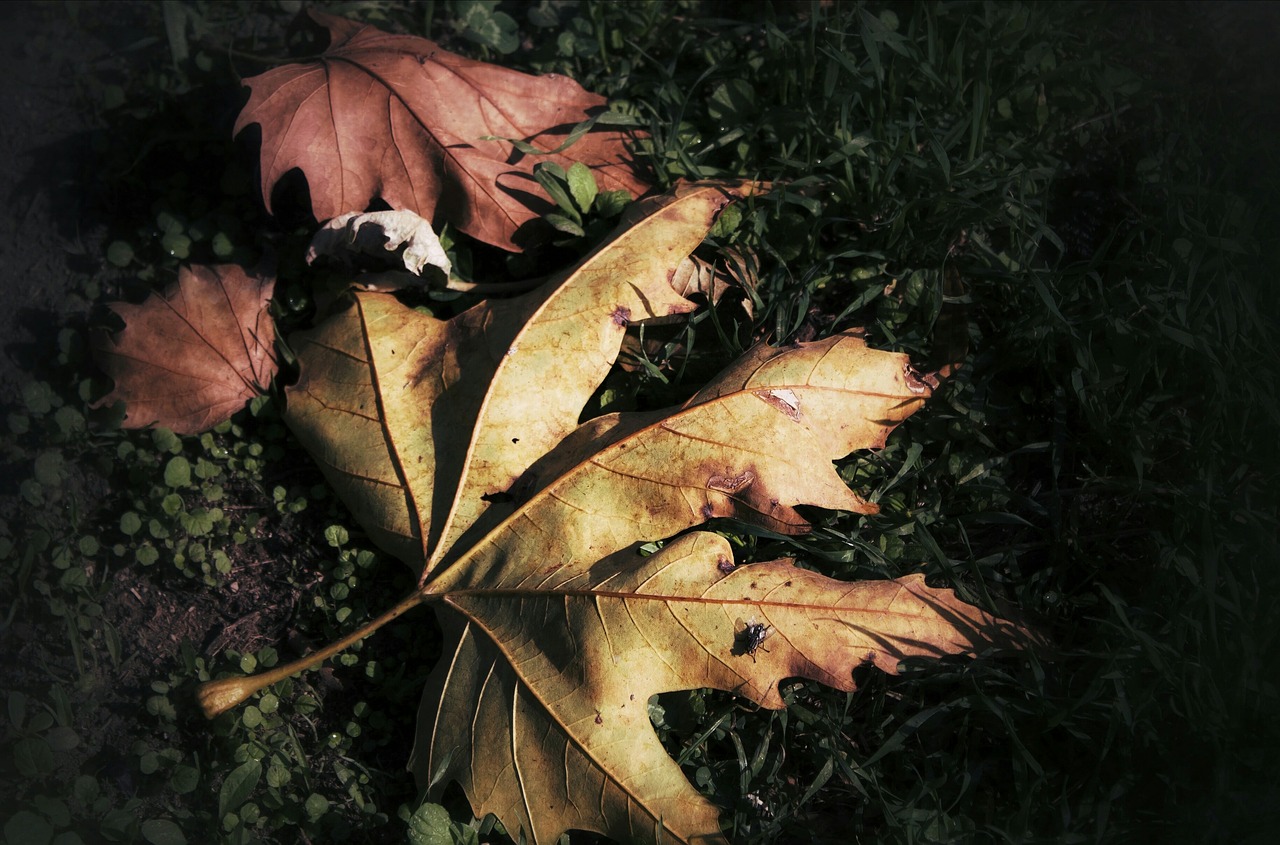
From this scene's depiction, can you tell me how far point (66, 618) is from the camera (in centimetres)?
224

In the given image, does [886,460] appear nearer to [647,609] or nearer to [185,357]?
[647,609]

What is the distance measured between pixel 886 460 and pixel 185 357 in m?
1.87

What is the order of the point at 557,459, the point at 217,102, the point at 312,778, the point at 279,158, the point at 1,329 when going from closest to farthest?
1. the point at 557,459
2. the point at 312,778
3. the point at 279,158
4. the point at 1,329
5. the point at 217,102

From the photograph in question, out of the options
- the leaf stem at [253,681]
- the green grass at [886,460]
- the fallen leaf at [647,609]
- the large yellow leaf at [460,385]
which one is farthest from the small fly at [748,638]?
the leaf stem at [253,681]

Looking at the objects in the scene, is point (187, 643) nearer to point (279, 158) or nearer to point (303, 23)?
point (279, 158)

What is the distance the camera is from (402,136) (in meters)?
2.31

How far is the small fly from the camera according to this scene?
69.1 inches

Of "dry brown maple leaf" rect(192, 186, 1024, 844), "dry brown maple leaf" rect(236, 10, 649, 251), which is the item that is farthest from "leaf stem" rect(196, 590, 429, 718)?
"dry brown maple leaf" rect(236, 10, 649, 251)

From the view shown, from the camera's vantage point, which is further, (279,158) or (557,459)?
(279,158)

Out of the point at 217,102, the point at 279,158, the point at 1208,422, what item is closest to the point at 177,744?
the point at 279,158

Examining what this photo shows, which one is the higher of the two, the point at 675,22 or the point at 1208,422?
the point at 675,22

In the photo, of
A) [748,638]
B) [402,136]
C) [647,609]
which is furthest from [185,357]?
[748,638]

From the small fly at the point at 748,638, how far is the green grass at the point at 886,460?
0.39 meters

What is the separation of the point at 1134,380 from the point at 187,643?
2468 millimetres
